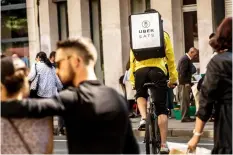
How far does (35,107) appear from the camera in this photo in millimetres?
4055

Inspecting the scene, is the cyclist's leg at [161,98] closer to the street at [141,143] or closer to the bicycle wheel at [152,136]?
the bicycle wheel at [152,136]

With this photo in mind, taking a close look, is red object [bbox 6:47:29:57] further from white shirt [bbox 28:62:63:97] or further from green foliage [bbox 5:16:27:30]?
white shirt [bbox 28:62:63:97]

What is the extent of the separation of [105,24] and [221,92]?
648 inches

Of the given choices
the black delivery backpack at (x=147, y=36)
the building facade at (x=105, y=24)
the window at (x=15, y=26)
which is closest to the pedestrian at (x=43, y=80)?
the black delivery backpack at (x=147, y=36)

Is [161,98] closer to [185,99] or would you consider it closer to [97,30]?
[185,99]

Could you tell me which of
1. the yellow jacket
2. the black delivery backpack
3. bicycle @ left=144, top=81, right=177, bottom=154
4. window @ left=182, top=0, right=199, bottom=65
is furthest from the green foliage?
bicycle @ left=144, top=81, right=177, bottom=154

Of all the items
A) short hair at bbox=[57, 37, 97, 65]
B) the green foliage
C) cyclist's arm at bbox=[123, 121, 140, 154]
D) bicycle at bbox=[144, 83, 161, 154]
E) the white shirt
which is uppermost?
the green foliage

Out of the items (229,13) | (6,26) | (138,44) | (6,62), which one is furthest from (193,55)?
(6,62)

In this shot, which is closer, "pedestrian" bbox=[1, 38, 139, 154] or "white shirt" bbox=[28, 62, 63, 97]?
"pedestrian" bbox=[1, 38, 139, 154]

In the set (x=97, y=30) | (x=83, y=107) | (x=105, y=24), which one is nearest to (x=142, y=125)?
(x=83, y=107)

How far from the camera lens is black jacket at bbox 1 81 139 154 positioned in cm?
408

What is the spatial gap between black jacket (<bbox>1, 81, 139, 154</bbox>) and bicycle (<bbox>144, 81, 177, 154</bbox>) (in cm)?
538

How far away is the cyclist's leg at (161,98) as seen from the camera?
965 cm

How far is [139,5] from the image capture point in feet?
71.3
